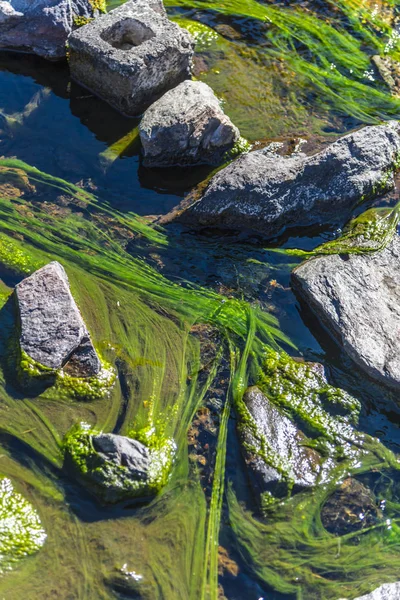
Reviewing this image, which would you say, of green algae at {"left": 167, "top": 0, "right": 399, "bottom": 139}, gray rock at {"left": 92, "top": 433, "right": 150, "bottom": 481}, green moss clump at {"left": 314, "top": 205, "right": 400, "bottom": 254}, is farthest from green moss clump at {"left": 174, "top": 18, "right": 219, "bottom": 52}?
gray rock at {"left": 92, "top": 433, "right": 150, "bottom": 481}

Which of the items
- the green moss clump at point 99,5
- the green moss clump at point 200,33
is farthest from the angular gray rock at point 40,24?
the green moss clump at point 200,33

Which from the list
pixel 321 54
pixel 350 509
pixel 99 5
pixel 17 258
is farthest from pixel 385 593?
pixel 99 5

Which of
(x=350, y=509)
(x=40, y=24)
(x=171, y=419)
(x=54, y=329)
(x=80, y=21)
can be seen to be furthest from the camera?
(x=80, y=21)

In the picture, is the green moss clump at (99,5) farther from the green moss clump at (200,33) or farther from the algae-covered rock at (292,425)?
the algae-covered rock at (292,425)

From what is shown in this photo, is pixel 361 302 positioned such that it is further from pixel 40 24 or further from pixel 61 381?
pixel 40 24

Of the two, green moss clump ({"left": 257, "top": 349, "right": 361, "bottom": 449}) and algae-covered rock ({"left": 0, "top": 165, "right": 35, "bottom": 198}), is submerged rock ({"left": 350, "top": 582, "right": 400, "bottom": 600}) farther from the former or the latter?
algae-covered rock ({"left": 0, "top": 165, "right": 35, "bottom": 198})
